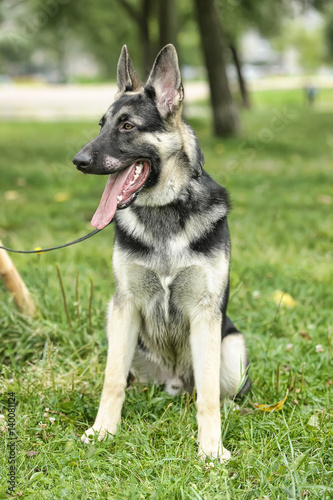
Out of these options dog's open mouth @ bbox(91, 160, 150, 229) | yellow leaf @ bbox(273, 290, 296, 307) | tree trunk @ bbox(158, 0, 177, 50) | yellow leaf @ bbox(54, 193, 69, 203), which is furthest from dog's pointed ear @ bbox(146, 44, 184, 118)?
tree trunk @ bbox(158, 0, 177, 50)

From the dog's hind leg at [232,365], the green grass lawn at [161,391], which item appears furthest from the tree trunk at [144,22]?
the dog's hind leg at [232,365]

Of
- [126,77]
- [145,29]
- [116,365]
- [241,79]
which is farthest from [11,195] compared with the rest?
[241,79]

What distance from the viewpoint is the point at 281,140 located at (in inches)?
531

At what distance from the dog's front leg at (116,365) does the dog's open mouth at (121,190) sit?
48 cm

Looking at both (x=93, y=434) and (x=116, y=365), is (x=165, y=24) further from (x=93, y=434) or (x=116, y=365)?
(x=93, y=434)

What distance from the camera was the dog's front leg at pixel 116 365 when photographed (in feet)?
9.52

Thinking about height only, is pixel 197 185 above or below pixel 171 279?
above

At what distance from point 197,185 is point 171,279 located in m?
0.53

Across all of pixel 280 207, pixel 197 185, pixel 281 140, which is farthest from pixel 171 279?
pixel 281 140

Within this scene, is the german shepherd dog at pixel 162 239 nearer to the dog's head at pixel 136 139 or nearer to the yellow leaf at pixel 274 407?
the dog's head at pixel 136 139

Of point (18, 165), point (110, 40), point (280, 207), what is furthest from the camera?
point (110, 40)

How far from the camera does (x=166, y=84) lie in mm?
2832

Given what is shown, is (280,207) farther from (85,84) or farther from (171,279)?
(85,84)

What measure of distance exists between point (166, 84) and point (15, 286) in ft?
5.53
